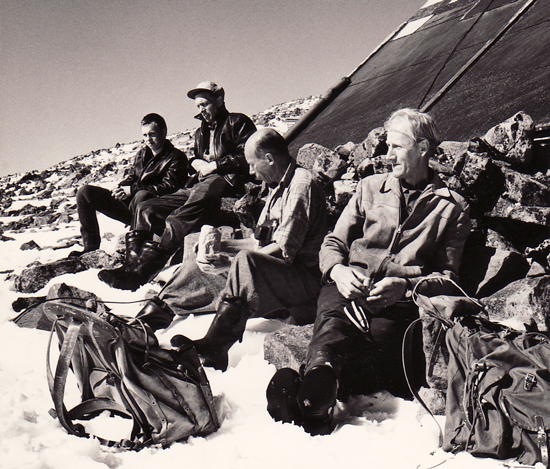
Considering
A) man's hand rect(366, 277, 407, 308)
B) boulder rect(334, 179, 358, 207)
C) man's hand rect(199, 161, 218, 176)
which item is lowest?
man's hand rect(366, 277, 407, 308)

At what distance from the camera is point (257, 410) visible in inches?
111

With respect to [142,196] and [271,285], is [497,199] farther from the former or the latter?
[142,196]

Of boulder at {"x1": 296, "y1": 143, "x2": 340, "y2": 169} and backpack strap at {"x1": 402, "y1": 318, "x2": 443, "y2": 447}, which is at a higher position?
boulder at {"x1": 296, "y1": 143, "x2": 340, "y2": 169}

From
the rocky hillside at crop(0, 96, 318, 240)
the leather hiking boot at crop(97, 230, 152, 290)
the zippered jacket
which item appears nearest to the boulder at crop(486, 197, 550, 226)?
the zippered jacket

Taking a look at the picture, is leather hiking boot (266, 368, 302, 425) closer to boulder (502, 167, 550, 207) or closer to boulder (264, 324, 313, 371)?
boulder (264, 324, 313, 371)

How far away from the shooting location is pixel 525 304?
9.32 feet

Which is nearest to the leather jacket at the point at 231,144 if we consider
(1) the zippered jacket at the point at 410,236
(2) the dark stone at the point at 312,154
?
(2) the dark stone at the point at 312,154

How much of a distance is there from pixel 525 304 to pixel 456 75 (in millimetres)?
4244

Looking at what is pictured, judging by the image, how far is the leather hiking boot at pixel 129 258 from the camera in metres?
5.40

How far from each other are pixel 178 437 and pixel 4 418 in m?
0.96

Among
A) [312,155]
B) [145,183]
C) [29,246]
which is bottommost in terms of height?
[312,155]

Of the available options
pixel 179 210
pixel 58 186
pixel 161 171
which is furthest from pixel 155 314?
pixel 58 186

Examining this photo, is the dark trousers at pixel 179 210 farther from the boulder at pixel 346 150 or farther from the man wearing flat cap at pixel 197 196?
the boulder at pixel 346 150

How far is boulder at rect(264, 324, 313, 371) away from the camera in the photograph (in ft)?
10.4
